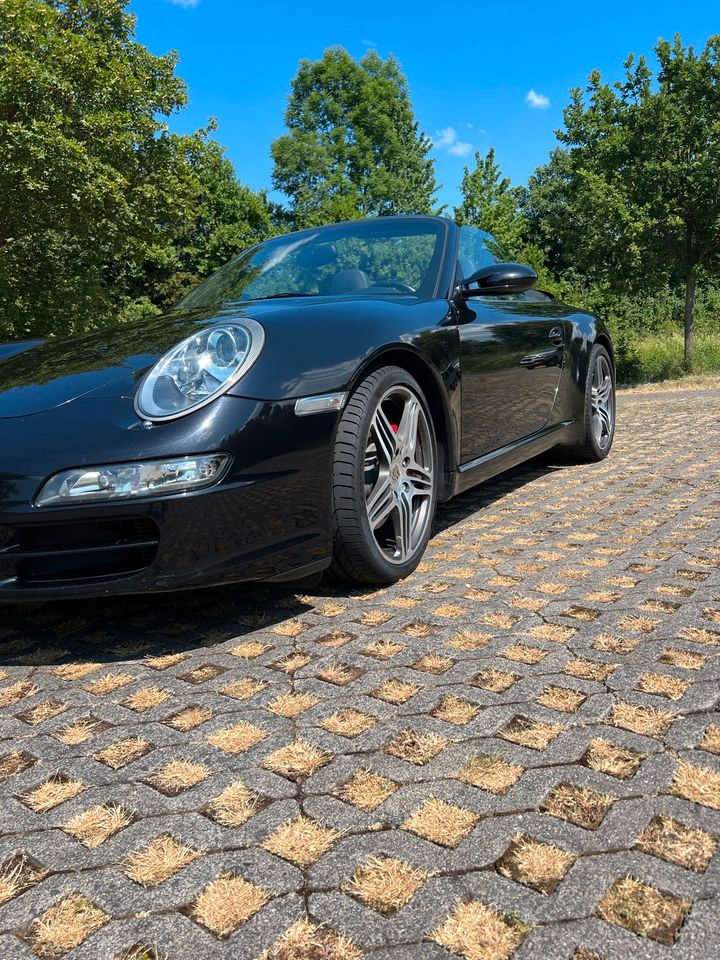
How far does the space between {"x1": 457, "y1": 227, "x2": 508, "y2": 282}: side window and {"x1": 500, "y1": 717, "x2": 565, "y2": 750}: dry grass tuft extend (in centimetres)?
224

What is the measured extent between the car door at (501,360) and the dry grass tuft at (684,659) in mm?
1357

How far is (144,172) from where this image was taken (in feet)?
43.5

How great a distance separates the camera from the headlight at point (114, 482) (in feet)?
6.64

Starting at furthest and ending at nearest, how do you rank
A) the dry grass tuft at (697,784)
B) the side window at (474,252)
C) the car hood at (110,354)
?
the side window at (474,252) < the car hood at (110,354) < the dry grass tuft at (697,784)

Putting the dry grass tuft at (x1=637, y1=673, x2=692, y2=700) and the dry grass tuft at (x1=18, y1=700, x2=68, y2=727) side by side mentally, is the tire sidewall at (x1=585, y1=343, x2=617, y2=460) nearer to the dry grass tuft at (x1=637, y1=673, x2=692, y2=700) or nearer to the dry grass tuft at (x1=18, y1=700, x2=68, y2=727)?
the dry grass tuft at (x1=637, y1=673, x2=692, y2=700)

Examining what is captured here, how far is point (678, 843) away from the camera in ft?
4.33

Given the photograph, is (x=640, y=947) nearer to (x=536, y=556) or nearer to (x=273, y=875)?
(x=273, y=875)

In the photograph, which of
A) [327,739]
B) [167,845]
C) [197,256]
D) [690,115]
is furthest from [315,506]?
[197,256]

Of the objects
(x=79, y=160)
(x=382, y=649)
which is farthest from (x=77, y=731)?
(x=79, y=160)

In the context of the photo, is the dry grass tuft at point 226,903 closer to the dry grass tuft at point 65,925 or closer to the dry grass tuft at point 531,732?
the dry grass tuft at point 65,925

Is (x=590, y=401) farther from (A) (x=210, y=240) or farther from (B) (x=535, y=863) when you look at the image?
(A) (x=210, y=240)

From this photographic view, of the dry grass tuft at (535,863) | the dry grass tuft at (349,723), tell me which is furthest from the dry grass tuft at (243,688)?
the dry grass tuft at (535,863)

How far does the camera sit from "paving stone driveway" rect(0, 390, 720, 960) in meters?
1.18

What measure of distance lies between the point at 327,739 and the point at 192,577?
0.63m
